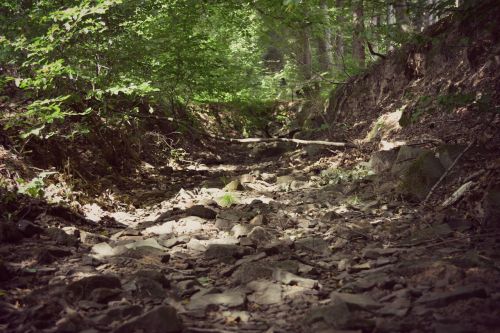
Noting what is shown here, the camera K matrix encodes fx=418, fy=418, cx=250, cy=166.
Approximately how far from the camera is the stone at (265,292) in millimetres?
3450

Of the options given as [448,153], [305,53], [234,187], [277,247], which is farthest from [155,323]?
[305,53]

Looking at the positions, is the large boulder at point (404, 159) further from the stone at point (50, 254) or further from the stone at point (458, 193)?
the stone at point (50, 254)

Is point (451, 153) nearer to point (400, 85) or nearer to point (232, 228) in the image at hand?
point (232, 228)

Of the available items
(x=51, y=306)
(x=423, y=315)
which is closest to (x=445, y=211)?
(x=423, y=315)

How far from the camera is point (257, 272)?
3.91 meters

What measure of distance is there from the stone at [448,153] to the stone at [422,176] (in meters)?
0.08

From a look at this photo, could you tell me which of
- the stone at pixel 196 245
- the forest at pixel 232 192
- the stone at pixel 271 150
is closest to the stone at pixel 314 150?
the forest at pixel 232 192

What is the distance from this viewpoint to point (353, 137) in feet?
33.3

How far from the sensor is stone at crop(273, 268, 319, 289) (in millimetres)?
3662

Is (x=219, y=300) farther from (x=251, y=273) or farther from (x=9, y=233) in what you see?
(x=9, y=233)

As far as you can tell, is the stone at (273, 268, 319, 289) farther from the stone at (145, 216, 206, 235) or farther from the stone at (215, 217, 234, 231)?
the stone at (145, 216, 206, 235)

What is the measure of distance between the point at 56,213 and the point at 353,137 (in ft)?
22.8

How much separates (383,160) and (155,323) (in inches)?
222

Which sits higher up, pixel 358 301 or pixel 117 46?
pixel 117 46
